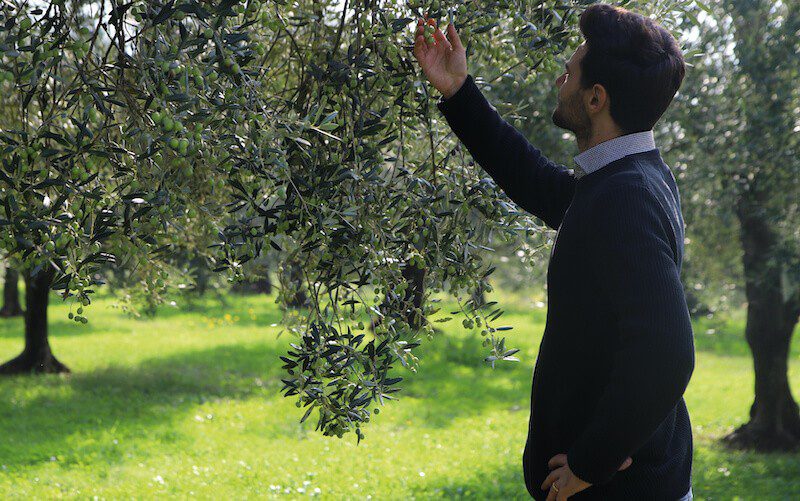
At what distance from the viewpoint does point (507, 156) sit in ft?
11.3

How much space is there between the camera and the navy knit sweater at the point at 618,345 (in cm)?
243

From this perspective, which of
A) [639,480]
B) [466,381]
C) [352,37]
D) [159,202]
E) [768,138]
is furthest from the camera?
[466,381]

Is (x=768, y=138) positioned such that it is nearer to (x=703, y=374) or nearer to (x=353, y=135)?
(x=353, y=135)

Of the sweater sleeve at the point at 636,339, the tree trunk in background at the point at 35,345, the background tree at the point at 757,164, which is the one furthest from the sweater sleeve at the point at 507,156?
the tree trunk in background at the point at 35,345

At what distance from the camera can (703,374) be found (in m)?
21.8

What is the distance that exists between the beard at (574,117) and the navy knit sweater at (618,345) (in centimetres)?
18

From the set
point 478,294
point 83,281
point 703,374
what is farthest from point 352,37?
point 703,374

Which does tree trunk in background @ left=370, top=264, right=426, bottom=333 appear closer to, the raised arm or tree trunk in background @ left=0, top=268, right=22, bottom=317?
the raised arm

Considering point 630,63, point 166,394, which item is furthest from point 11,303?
point 630,63

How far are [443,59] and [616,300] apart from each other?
1412mm

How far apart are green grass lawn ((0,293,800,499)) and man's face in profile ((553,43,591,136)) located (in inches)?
184

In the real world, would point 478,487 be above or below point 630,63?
below

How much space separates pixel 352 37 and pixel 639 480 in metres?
2.61

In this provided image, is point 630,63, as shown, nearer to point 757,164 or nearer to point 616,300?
point 616,300
